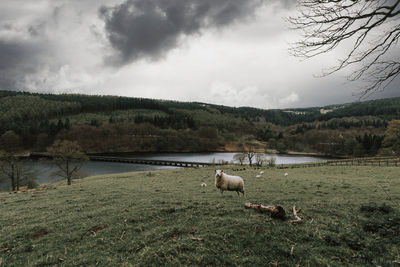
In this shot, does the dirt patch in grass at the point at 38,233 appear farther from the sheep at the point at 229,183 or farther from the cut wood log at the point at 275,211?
the sheep at the point at 229,183

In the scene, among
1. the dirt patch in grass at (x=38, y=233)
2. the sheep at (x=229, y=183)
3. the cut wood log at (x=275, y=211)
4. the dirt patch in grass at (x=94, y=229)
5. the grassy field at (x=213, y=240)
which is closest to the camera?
the grassy field at (x=213, y=240)

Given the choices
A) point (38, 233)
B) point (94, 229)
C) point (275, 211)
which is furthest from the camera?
point (38, 233)

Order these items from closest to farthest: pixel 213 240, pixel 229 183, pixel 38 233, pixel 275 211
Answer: pixel 213 240 < pixel 275 211 < pixel 38 233 < pixel 229 183

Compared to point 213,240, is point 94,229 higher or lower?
lower

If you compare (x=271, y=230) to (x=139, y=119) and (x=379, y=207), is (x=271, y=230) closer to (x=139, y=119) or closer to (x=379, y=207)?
(x=379, y=207)

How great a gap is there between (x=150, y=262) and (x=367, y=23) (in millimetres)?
9192

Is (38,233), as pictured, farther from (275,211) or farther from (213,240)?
(275,211)

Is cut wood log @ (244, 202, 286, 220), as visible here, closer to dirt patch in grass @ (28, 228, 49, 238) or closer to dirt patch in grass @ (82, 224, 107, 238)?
dirt patch in grass @ (82, 224, 107, 238)

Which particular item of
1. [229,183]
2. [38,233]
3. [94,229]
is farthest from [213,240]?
[229,183]

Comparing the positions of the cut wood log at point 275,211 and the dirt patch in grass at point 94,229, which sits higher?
the cut wood log at point 275,211

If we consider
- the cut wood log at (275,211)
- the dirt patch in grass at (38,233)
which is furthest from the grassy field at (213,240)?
the cut wood log at (275,211)

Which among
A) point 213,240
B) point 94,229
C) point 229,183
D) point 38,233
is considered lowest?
point 38,233

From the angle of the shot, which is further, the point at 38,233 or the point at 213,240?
the point at 38,233

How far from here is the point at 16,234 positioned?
23.7 ft
